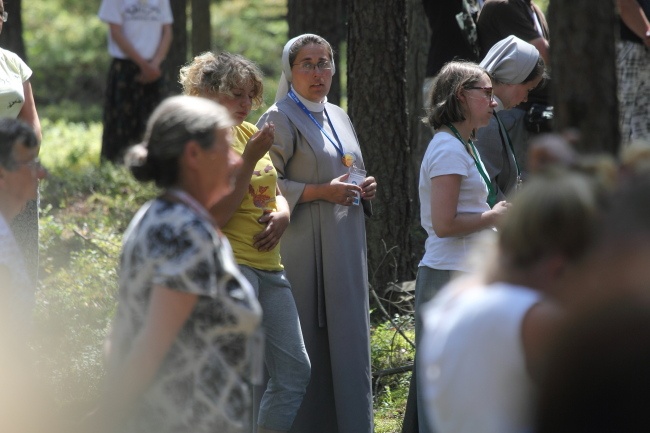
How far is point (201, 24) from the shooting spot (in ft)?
44.1

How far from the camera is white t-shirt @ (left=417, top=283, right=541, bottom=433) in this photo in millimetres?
2559

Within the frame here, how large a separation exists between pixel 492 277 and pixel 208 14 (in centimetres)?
1136

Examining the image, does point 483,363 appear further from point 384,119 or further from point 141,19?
point 141,19

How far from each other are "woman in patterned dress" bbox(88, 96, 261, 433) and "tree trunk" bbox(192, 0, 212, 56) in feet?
34.3

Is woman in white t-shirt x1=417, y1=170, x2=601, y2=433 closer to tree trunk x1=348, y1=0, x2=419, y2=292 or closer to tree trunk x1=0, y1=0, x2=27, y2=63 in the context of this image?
tree trunk x1=348, y1=0, x2=419, y2=292

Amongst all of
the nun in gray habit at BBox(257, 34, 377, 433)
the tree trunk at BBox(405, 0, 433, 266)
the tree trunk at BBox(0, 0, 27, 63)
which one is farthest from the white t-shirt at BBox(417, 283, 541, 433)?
the tree trunk at BBox(0, 0, 27, 63)

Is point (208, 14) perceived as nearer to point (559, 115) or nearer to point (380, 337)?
point (380, 337)

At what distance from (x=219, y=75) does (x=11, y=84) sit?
128 centimetres

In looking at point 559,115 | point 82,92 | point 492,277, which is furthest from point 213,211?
point 82,92

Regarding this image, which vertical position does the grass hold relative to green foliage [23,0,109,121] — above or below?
below

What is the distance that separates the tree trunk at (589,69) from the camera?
3.22 m

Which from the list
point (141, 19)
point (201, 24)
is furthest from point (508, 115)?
point (201, 24)

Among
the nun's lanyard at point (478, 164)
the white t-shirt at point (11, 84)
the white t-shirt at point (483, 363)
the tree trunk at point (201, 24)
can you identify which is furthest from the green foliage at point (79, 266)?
Result: the white t-shirt at point (483, 363)

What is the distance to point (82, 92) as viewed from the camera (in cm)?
2200
